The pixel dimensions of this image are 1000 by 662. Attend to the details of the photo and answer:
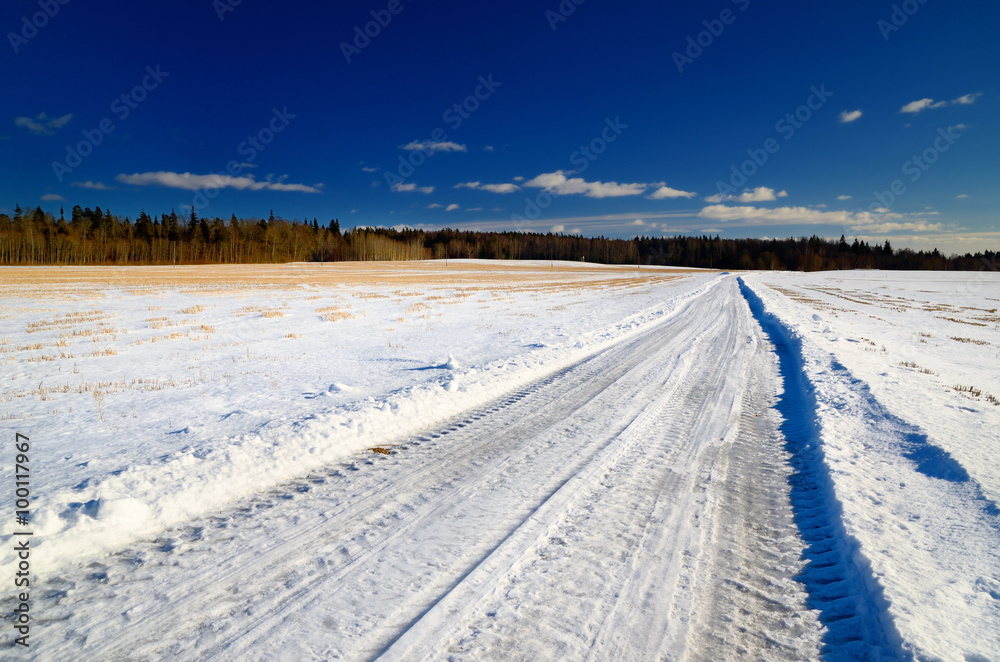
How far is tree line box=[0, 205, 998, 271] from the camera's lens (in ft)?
310

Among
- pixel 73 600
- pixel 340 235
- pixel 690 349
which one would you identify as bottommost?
pixel 73 600

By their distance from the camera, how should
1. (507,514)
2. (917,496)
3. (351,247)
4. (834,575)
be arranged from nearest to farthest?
(834,575), (507,514), (917,496), (351,247)

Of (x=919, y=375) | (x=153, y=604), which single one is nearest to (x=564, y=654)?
(x=153, y=604)

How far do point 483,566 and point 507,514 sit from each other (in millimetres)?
781

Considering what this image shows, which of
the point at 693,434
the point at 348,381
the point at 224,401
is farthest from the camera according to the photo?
the point at 348,381

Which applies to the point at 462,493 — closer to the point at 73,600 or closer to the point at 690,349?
the point at 73,600

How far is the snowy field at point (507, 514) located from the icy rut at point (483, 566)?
0.07 ft

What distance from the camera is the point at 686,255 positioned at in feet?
549

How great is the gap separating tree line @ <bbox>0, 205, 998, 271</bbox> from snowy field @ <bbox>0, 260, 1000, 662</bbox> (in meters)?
119

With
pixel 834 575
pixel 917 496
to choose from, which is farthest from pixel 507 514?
pixel 917 496

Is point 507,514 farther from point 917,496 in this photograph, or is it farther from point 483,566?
point 917,496

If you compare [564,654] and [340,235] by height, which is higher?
[340,235]

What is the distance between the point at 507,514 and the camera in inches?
162

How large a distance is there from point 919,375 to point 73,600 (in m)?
13.3
